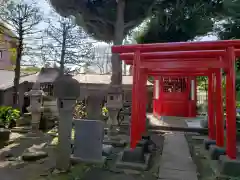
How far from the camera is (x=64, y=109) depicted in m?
4.18

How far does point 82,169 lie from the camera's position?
4.42 m

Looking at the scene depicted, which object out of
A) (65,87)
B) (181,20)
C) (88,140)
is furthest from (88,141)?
(181,20)

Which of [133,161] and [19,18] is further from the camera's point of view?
[19,18]

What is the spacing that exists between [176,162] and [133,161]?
1.07m

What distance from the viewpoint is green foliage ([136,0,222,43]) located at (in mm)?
11203

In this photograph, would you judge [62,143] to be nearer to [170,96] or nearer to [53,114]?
[53,114]

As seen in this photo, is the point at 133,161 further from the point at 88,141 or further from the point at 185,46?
the point at 185,46

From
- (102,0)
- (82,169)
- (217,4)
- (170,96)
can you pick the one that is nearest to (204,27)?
(217,4)

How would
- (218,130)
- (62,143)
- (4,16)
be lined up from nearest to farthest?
1. (62,143)
2. (218,130)
3. (4,16)

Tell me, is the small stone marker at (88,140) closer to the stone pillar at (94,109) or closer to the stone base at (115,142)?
the stone base at (115,142)

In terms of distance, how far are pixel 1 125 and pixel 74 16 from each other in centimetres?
622

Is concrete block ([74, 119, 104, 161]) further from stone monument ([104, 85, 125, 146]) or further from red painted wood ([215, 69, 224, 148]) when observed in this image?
red painted wood ([215, 69, 224, 148])

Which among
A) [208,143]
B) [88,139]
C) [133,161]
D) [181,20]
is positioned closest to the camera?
[88,139]

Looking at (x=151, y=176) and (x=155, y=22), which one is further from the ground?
(x=155, y=22)
